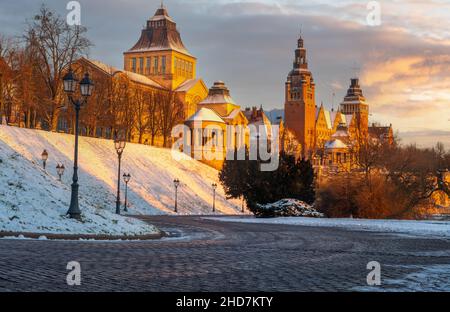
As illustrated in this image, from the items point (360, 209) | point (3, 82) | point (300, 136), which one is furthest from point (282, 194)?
point (300, 136)

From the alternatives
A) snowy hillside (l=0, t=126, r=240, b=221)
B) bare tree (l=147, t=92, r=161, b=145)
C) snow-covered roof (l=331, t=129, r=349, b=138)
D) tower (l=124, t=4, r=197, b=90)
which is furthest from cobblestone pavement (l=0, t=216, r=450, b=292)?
snow-covered roof (l=331, t=129, r=349, b=138)

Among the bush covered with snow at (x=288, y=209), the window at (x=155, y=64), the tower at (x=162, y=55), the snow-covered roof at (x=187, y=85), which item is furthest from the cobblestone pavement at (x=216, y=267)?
the window at (x=155, y=64)

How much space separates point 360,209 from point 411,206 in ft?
33.4

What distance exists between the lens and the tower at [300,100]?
170 metres

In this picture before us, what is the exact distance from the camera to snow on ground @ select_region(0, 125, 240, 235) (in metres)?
19.6

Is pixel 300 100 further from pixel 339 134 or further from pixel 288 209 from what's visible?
pixel 288 209

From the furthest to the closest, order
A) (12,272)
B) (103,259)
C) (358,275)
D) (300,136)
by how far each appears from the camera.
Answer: (300,136)
(103,259)
(358,275)
(12,272)

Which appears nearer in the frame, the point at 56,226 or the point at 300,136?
the point at 56,226

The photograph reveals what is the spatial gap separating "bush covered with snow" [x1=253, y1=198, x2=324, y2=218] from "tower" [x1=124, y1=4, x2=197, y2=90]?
92290 mm

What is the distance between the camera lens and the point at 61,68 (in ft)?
209

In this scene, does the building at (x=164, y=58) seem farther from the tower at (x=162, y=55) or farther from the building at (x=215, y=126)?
the building at (x=215, y=126)

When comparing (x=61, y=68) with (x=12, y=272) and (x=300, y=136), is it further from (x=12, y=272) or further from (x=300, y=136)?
(x=300, y=136)

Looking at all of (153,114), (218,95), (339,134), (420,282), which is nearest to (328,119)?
(339,134)

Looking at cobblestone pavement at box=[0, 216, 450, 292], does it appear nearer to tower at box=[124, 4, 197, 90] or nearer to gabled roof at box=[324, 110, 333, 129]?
tower at box=[124, 4, 197, 90]
